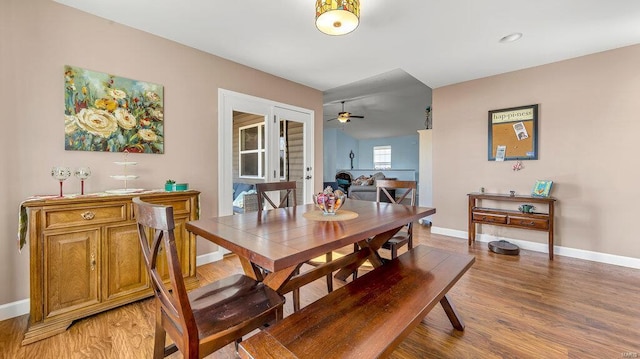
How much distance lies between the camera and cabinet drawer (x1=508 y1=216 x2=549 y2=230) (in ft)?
10.4

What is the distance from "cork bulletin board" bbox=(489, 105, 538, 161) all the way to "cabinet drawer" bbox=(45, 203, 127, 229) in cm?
455

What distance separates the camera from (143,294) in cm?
214

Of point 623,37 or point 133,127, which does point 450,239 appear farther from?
point 133,127

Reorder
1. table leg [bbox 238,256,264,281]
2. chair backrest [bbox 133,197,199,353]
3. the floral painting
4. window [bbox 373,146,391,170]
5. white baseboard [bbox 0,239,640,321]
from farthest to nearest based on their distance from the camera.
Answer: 1. window [bbox 373,146,391,170]
2. the floral painting
3. white baseboard [bbox 0,239,640,321]
4. table leg [bbox 238,256,264,281]
5. chair backrest [bbox 133,197,199,353]

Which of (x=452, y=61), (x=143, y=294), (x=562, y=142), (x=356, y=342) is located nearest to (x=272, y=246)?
(x=356, y=342)

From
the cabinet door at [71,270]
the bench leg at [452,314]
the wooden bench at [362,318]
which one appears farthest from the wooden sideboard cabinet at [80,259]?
the bench leg at [452,314]

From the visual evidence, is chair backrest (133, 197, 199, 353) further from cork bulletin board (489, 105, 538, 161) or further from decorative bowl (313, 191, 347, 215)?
cork bulletin board (489, 105, 538, 161)

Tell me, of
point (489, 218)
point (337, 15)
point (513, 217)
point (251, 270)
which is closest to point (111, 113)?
point (251, 270)

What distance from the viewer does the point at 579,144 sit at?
3.25 metres

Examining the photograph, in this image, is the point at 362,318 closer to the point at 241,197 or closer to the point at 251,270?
the point at 251,270

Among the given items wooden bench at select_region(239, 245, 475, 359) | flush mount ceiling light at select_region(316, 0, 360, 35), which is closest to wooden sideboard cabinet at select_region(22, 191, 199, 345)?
wooden bench at select_region(239, 245, 475, 359)

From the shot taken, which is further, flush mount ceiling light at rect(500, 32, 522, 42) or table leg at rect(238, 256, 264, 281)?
flush mount ceiling light at rect(500, 32, 522, 42)

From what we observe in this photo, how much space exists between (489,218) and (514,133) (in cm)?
127

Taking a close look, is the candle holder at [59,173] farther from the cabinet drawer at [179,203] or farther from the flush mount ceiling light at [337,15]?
the flush mount ceiling light at [337,15]
